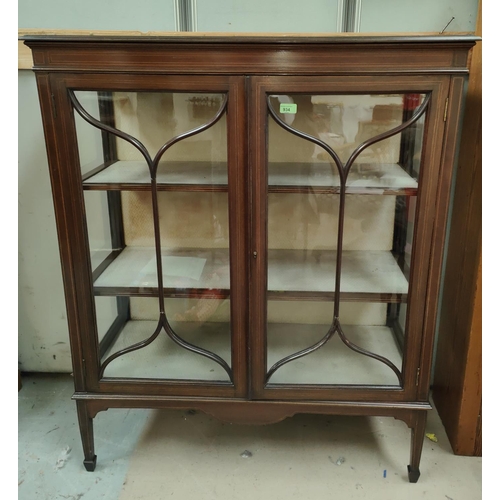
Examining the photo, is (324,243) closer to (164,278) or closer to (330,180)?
(330,180)

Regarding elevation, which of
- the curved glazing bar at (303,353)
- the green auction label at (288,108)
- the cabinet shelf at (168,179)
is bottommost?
the curved glazing bar at (303,353)

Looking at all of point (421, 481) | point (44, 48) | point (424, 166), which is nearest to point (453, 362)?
point (421, 481)

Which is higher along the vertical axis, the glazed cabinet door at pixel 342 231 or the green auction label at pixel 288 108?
the green auction label at pixel 288 108

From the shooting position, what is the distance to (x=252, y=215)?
113 cm

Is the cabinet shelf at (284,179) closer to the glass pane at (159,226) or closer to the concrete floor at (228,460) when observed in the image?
the glass pane at (159,226)

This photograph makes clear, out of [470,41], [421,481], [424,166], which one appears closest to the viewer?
[470,41]

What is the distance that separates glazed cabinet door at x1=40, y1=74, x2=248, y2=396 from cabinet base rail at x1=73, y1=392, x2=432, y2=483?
3 cm

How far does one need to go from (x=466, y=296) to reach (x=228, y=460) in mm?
853

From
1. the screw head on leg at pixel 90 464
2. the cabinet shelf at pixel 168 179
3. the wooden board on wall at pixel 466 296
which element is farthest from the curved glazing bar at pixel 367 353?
the screw head on leg at pixel 90 464

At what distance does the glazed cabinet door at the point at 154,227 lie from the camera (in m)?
1.09

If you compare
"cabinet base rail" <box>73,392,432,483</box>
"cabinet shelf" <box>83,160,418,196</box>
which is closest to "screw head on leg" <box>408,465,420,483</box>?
"cabinet base rail" <box>73,392,432,483</box>

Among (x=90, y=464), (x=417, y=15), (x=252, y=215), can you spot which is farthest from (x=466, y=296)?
(x=90, y=464)

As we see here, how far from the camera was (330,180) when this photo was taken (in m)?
1.16

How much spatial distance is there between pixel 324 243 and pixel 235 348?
1.21 feet
